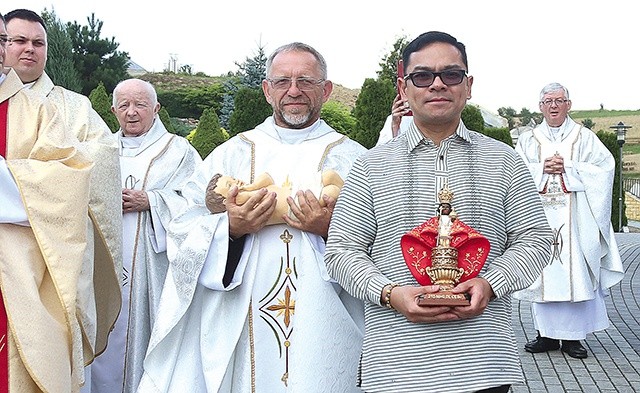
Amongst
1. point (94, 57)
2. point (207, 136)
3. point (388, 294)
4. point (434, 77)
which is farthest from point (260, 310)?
point (94, 57)

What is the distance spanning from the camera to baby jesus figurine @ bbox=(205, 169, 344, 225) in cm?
388

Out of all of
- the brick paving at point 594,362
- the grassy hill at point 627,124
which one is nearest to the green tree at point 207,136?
the brick paving at point 594,362

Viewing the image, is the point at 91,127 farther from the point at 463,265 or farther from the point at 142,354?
the point at 463,265

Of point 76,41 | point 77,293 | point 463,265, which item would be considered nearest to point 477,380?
point 463,265

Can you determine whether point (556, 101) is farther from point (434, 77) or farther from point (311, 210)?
point (434, 77)

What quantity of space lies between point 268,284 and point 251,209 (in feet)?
1.34

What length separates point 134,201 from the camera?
18.3ft

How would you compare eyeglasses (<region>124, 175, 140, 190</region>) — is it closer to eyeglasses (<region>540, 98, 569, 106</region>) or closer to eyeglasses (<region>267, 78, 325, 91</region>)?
eyeglasses (<region>267, 78, 325, 91</region>)

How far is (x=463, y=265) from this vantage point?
3.06m

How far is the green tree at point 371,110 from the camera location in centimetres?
1905

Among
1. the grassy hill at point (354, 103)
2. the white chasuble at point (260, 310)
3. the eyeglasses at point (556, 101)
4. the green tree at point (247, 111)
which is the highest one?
the grassy hill at point (354, 103)

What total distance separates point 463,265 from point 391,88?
54.5 feet

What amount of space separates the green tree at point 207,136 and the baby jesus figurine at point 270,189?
15.7 m

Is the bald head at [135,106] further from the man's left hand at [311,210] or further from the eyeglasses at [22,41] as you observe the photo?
the man's left hand at [311,210]
